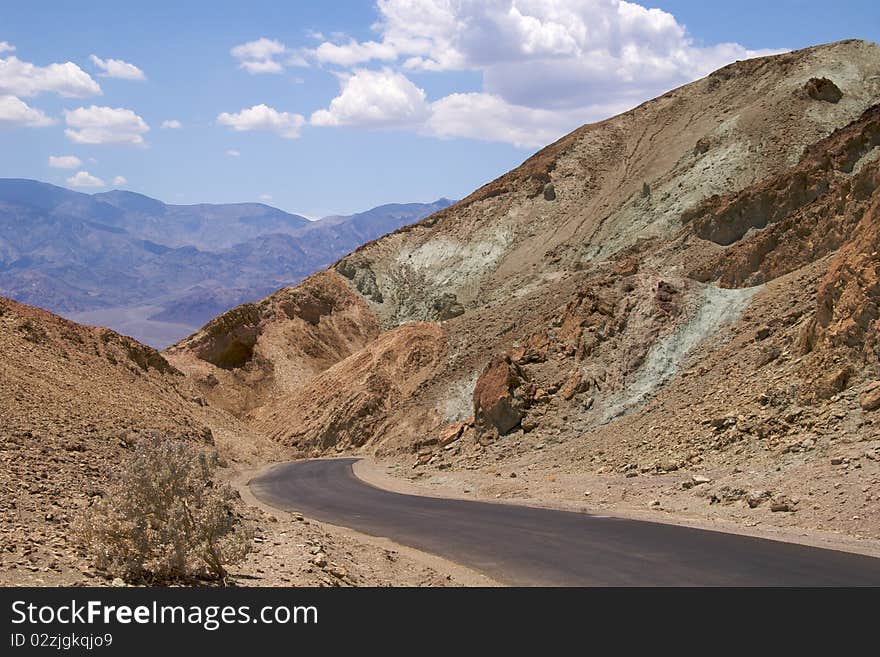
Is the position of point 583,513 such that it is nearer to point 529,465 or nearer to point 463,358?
point 529,465

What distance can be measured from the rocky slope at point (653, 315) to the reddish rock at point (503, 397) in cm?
7

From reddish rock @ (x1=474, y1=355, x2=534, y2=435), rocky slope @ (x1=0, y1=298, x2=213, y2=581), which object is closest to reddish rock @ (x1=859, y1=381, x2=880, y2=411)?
reddish rock @ (x1=474, y1=355, x2=534, y2=435)

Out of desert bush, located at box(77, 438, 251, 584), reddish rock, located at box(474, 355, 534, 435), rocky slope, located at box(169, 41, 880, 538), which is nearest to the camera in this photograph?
desert bush, located at box(77, 438, 251, 584)

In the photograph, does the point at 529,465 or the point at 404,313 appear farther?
the point at 404,313

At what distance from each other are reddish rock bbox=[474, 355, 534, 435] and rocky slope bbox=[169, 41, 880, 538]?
0.07 m

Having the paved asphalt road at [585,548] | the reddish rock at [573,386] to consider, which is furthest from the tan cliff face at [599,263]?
the paved asphalt road at [585,548]

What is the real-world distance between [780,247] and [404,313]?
3163 centimetres

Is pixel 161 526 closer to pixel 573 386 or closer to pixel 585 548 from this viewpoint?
pixel 585 548

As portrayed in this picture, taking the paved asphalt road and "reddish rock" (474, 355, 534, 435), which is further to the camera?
"reddish rock" (474, 355, 534, 435)

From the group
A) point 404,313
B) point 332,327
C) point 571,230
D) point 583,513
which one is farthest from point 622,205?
point 583,513

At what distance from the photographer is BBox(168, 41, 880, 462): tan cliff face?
27.3 m

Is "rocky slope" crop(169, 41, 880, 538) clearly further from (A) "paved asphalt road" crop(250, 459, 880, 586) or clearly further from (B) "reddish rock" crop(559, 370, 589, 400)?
(A) "paved asphalt road" crop(250, 459, 880, 586)

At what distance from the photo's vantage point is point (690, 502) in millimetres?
16734

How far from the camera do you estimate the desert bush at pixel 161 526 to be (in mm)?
9016
